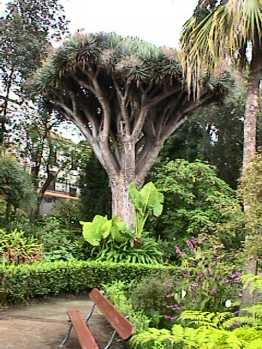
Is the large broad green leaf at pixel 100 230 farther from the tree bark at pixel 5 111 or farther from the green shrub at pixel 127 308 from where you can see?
the tree bark at pixel 5 111

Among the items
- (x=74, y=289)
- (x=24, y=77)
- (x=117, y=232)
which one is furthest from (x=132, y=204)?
(x=24, y=77)

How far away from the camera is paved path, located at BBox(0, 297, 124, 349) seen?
7.01 metres

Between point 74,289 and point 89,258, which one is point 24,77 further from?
point 74,289

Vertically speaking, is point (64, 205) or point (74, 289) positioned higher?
point (64, 205)

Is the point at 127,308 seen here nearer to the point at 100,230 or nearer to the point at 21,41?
the point at 100,230

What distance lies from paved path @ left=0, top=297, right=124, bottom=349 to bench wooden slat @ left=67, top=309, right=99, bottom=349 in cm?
43

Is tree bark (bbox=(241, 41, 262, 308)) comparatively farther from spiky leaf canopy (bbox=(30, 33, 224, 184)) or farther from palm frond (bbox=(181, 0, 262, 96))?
spiky leaf canopy (bbox=(30, 33, 224, 184))

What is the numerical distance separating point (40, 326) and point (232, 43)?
5322 millimetres

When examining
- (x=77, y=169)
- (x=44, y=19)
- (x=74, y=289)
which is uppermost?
(x=44, y=19)

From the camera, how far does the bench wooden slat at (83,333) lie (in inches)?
208

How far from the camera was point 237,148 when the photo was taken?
2339 centimetres

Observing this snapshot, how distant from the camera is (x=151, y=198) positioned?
52.6 ft

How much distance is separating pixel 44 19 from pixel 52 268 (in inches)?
488

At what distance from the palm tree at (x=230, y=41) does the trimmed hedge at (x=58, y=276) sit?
4.54 metres
